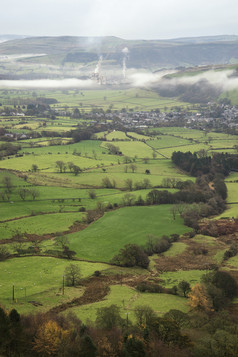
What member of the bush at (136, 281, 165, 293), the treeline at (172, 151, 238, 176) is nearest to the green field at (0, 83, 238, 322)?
the bush at (136, 281, 165, 293)

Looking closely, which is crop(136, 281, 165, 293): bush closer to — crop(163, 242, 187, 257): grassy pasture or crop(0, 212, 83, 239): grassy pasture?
crop(163, 242, 187, 257): grassy pasture

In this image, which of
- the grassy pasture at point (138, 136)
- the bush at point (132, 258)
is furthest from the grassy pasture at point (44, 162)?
the bush at point (132, 258)

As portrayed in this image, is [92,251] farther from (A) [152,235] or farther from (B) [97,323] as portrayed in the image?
(B) [97,323]

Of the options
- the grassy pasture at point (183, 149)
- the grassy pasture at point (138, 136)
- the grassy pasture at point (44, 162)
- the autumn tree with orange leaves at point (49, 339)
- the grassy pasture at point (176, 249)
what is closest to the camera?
Answer: the autumn tree with orange leaves at point (49, 339)

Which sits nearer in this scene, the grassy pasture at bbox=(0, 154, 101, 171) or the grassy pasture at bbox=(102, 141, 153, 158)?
the grassy pasture at bbox=(0, 154, 101, 171)

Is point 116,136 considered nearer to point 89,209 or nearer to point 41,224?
point 89,209

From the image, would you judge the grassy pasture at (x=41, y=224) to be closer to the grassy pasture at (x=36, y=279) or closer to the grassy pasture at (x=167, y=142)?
the grassy pasture at (x=36, y=279)
